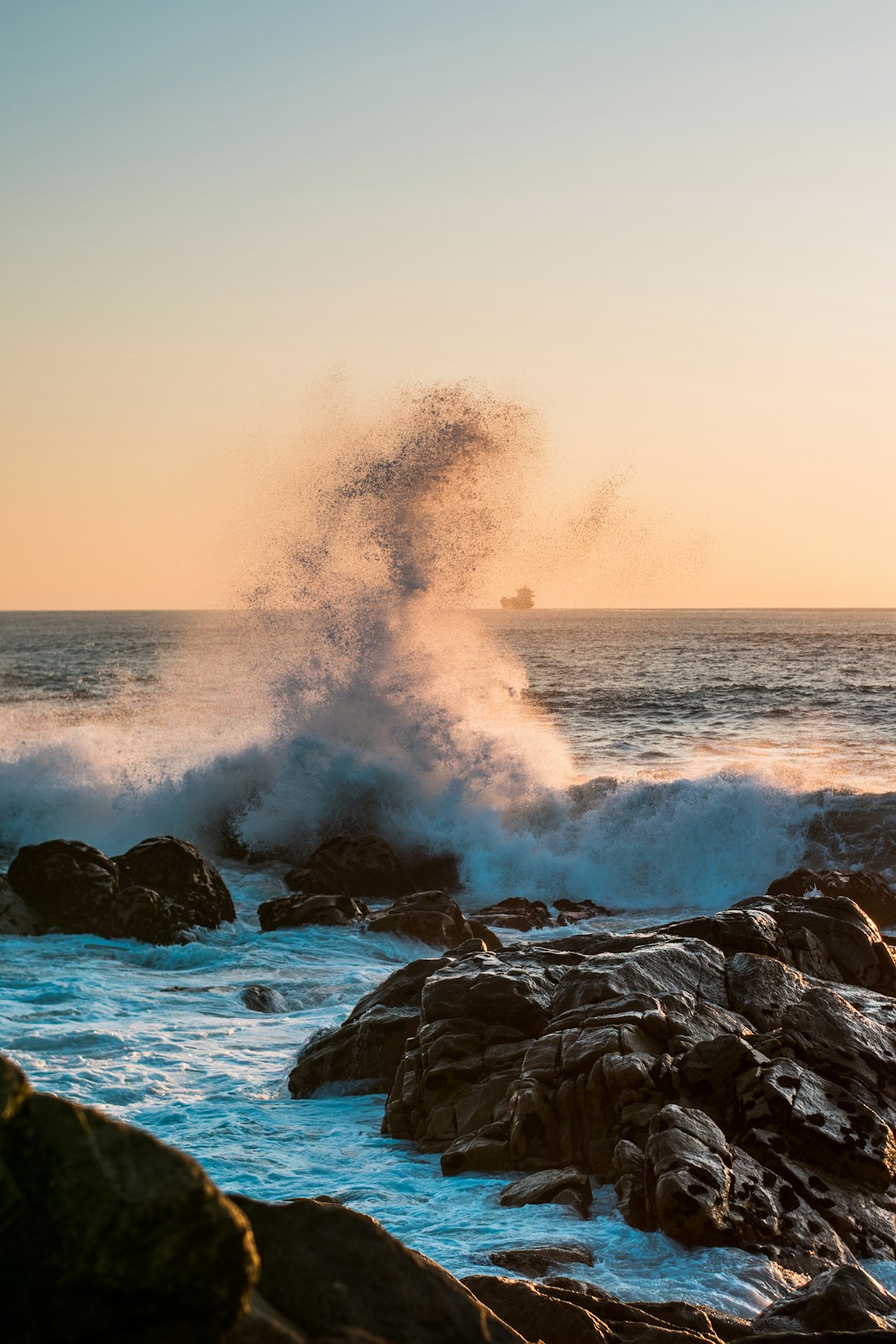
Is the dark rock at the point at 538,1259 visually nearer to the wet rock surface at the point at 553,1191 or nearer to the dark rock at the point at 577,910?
the wet rock surface at the point at 553,1191

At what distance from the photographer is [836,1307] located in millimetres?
4426

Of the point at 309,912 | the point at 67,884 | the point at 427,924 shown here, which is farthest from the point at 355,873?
the point at 67,884

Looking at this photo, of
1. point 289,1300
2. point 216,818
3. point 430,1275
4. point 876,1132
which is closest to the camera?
point 289,1300

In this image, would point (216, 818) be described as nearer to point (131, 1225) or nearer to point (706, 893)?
point (706, 893)

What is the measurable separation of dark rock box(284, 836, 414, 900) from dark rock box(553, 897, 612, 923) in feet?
7.38

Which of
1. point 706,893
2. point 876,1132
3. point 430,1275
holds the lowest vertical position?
point 706,893

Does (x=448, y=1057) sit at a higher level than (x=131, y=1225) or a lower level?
lower

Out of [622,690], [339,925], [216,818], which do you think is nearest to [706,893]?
[339,925]

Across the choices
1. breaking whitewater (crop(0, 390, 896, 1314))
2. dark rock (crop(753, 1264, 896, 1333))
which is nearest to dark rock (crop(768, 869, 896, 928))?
breaking whitewater (crop(0, 390, 896, 1314))

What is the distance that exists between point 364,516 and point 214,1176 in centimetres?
1815

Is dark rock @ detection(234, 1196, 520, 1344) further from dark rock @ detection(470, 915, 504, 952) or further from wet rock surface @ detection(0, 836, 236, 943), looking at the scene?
wet rock surface @ detection(0, 836, 236, 943)

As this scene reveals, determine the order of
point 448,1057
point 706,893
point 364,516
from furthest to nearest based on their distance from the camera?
point 364,516 < point 706,893 < point 448,1057

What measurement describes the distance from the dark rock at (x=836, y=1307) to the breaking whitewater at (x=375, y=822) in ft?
1.62

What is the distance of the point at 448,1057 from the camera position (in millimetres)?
7430
